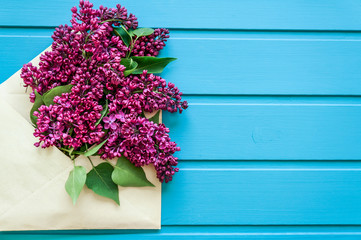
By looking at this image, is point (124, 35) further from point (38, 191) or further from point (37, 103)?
point (38, 191)

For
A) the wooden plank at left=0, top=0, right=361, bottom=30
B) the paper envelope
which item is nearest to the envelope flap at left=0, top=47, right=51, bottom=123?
the paper envelope

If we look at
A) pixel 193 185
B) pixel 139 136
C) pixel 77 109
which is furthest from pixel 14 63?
pixel 193 185

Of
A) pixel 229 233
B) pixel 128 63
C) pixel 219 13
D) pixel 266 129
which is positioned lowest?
pixel 229 233

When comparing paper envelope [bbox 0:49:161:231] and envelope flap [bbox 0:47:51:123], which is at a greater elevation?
envelope flap [bbox 0:47:51:123]

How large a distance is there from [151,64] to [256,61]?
0.84 feet

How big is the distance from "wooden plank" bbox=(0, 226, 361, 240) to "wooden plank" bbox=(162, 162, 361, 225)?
0.05 ft

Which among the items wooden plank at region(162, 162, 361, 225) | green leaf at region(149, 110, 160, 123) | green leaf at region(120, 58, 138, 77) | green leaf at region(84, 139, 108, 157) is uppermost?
green leaf at region(120, 58, 138, 77)

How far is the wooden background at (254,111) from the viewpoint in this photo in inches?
26.4

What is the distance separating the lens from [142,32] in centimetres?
64

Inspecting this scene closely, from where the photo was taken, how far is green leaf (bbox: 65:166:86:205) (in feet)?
1.89

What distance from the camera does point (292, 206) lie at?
2.21 feet

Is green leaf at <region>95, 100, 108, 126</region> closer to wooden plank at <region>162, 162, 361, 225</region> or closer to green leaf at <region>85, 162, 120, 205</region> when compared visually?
green leaf at <region>85, 162, 120, 205</region>

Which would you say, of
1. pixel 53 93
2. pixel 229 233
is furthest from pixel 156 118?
pixel 229 233

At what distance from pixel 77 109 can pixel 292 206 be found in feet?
1.72
